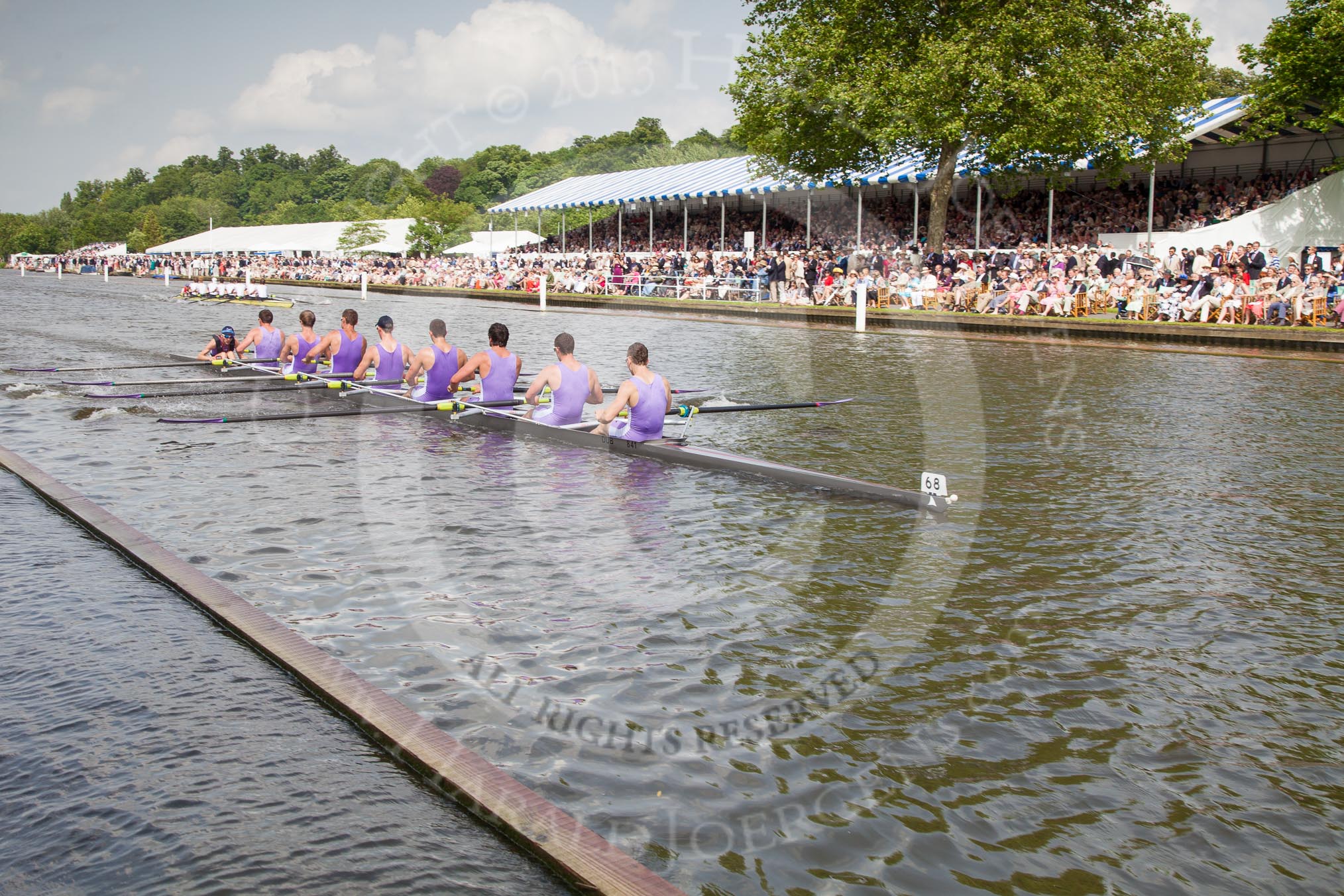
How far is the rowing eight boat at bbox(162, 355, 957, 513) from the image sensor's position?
9117 mm

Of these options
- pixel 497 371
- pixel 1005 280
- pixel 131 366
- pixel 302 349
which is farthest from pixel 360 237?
pixel 497 371

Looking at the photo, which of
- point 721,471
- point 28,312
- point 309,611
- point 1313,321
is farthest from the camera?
point 28,312

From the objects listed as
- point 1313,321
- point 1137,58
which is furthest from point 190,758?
point 1137,58

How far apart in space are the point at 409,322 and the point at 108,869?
29876 millimetres

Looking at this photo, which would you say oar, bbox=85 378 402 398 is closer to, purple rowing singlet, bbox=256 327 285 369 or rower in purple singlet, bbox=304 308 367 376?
rower in purple singlet, bbox=304 308 367 376

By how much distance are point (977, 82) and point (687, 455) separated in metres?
22.6

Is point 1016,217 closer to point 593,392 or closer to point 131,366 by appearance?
point 593,392

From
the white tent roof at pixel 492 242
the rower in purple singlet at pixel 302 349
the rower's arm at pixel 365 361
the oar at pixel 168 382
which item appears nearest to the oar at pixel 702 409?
the rower's arm at pixel 365 361

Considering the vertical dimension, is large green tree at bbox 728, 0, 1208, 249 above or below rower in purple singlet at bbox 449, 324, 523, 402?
above

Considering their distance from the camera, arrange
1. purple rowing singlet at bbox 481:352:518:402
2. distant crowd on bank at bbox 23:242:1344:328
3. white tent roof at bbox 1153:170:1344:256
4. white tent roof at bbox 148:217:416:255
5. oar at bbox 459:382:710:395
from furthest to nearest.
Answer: white tent roof at bbox 148:217:416:255
white tent roof at bbox 1153:170:1344:256
distant crowd on bank at bbox 23:242:1344:328
oar at bbox 459:382:710:395
purple rowing singlet at bbox 481:352:518:402

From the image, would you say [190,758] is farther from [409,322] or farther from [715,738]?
[409,322]

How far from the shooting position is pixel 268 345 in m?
18.0

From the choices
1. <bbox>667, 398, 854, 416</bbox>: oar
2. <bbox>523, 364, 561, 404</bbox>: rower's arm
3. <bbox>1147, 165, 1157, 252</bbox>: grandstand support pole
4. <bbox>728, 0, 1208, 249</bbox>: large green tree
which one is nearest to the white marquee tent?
<bbox>1147, 165, 1157, 252</bbox>: grandstand support pole

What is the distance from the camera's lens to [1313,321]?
22312mm
